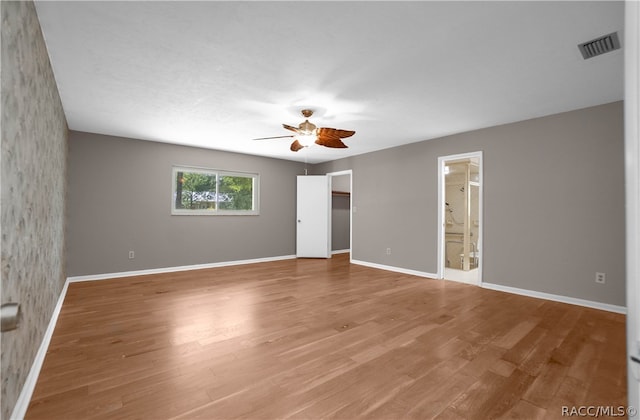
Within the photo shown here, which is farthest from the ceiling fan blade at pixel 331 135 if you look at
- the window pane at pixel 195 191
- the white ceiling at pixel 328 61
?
the window pane at pixel 195 191

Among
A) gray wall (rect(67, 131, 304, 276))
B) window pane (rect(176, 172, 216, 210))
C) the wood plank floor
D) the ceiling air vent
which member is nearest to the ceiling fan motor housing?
the wood plank floor

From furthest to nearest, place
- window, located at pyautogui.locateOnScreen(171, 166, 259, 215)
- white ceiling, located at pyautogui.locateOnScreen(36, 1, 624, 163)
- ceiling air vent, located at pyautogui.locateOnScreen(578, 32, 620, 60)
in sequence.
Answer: window, located at pyautogui.locateOnScreen(171, 166, 259, 215), ceiling air vent, located at pyautogui.locateOnScreen(578, 32, 620, 60), white ceiling, located at pyautogui.locateOnScreen(36, 1, 624, 163)

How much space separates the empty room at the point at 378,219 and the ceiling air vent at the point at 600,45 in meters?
0.02

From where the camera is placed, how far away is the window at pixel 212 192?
5.35m

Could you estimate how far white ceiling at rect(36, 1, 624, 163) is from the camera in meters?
1.82

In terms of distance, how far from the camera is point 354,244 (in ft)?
20.2

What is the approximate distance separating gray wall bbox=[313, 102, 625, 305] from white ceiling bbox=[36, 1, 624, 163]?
12.6 inches

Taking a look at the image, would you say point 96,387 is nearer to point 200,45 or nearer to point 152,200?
point 200,45

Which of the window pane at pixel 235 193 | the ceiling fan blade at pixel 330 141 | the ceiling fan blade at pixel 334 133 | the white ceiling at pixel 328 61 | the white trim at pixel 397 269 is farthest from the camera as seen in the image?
the window pane at pixel 235 193

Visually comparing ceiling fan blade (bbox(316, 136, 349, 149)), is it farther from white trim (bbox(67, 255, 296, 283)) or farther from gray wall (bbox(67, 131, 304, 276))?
white trim (bbox(67, 255, 296, 283))

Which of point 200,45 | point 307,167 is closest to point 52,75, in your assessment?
point 200,45

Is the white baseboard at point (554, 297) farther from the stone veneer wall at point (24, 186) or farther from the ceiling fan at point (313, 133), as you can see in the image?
the stone veneer wall at point (24, 186)

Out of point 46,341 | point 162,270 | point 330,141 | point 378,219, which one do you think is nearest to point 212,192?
point 162,270

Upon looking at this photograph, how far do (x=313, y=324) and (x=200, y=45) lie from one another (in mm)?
2541
